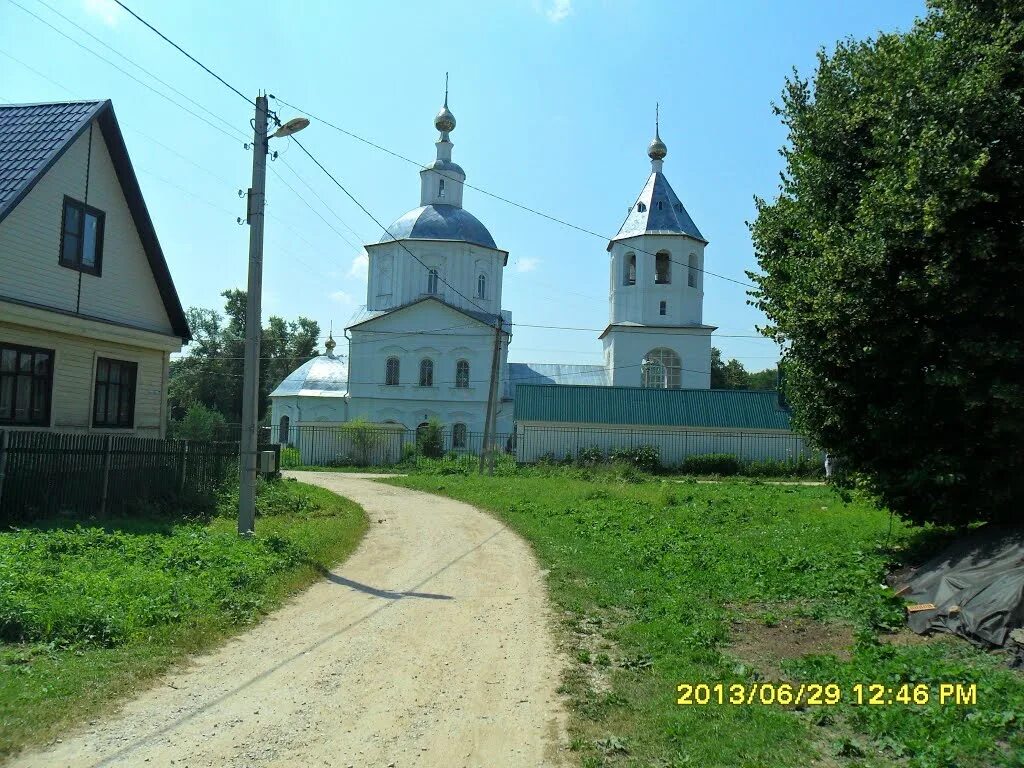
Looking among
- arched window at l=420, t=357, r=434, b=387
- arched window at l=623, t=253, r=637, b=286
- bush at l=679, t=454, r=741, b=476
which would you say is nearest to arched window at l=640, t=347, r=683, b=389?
arched window at l=623, t=253, r=637, b=286

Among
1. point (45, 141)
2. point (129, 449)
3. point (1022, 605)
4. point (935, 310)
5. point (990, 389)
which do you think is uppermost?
point (45, 141)

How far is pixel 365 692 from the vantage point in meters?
6.13

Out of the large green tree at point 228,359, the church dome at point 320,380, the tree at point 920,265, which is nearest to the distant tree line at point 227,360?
the large green tree at point 228,359

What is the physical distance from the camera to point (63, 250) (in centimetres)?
1513

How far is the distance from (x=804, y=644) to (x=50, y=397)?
1344cm

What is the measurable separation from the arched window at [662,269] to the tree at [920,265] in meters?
39.2

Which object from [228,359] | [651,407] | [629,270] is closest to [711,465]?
[651,407]

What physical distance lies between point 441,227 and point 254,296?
131ft

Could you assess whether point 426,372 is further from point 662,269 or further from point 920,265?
point 920,265

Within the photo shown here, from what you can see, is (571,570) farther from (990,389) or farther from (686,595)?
(990,389)

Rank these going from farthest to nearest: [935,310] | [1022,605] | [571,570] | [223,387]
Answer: [223,387] → [571,570] → [935,310] → [1022,605]

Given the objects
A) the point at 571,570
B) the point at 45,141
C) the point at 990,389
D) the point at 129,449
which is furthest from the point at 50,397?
the point at 990,389

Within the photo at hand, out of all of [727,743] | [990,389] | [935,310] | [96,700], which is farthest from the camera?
[935,310]

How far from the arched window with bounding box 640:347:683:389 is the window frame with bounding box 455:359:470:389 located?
10531mm
